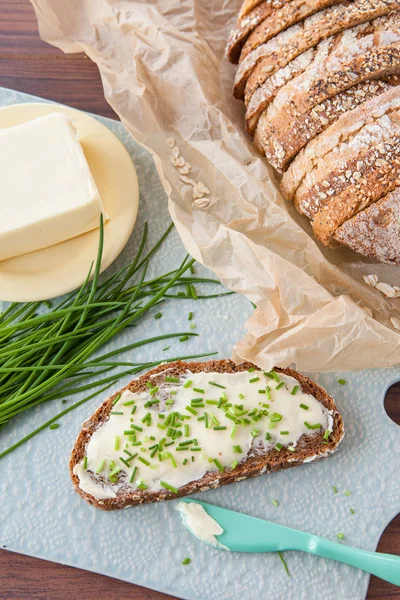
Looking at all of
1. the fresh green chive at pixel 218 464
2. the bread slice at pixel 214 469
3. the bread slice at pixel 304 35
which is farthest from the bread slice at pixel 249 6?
the fresh green chive at pixel 218 464

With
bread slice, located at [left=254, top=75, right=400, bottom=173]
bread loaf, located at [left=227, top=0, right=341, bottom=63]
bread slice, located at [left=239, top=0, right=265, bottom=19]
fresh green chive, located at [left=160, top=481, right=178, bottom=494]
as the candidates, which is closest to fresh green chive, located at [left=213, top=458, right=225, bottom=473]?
fresh green chive, located at [left=160, top=481, right=178, bottom=494]

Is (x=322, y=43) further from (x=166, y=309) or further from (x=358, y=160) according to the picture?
(x=166, y=309)

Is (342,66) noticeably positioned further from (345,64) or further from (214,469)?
(214,469)

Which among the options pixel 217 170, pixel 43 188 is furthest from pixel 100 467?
pixel 217 170

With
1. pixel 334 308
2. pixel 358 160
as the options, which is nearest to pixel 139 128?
pixel 358 160

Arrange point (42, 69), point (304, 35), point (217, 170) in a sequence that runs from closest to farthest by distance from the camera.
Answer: point (304, 35)
point (217, 170)
point (42, 69)

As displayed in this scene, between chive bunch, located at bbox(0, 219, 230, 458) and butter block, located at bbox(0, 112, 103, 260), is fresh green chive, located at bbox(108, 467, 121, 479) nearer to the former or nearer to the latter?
chive bunch, located at bbox(0, 219, 230, 458)
